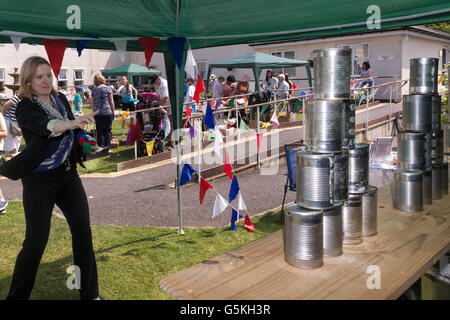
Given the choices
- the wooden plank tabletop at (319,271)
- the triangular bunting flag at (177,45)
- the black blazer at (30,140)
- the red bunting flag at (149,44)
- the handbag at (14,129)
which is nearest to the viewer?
the wooden plank tabletop at (319,271)

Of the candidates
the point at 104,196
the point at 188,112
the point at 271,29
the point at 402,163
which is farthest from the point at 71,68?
the point at 402,163

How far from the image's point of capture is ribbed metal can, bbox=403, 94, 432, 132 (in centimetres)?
228

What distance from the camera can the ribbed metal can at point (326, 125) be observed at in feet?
5.23

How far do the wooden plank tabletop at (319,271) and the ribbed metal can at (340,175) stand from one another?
24cm

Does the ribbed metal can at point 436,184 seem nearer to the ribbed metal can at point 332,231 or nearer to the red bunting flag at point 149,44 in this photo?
the ribbed metal can at point 332,231

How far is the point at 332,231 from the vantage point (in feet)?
5.21

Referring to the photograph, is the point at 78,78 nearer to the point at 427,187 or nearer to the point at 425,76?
the point at 425,76

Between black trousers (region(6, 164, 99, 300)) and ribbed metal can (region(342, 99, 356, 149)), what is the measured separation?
6.47 feet

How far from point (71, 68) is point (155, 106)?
74.5 ft

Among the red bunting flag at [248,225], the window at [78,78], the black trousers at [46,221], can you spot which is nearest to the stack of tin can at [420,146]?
the black trousers at [46,221]

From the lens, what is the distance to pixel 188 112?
32.8ft

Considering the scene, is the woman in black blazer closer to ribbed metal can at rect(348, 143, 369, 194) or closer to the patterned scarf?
the patterned scarf

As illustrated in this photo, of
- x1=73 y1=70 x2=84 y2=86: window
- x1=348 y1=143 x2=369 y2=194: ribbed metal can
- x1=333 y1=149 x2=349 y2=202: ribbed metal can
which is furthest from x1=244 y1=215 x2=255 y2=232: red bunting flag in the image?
x1=73 y1=70 x2=84 y2=86: window

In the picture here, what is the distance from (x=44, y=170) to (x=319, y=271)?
6.64 ft
